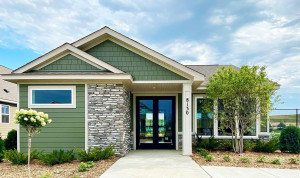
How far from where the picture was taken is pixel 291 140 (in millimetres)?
8828

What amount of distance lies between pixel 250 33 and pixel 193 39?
13.0 feet

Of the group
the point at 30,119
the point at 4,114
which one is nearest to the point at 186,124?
the point at 30,119

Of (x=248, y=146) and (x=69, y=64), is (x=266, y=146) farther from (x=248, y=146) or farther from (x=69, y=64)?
(x=69, y=64)

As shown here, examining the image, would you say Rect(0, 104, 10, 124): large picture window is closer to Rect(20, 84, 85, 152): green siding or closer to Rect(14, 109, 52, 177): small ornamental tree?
Rect(20, 84, 85, 152): green siding

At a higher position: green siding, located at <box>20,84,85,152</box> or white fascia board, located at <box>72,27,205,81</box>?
white fascia board, located at <box>72,27,205,81</box>

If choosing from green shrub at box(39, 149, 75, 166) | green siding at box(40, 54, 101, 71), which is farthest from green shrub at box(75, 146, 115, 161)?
green siding at box(40, 54, 101, 71)

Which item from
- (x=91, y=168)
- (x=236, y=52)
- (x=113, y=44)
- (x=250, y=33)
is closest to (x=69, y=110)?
(x=91, y=168)

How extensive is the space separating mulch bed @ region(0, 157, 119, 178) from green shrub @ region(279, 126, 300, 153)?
280 inches

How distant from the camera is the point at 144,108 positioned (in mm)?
9859

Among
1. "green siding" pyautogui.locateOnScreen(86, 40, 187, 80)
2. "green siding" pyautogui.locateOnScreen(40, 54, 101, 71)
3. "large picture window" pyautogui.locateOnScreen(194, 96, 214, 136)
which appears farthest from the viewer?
"large picture window" pyautogui.locateOnScreen(194, 96, 214, 136)

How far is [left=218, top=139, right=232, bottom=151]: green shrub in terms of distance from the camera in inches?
357

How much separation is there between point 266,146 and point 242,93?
268cm

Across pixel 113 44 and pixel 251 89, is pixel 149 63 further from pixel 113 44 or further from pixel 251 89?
pixel 251 89

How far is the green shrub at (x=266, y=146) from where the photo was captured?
28.6ft
